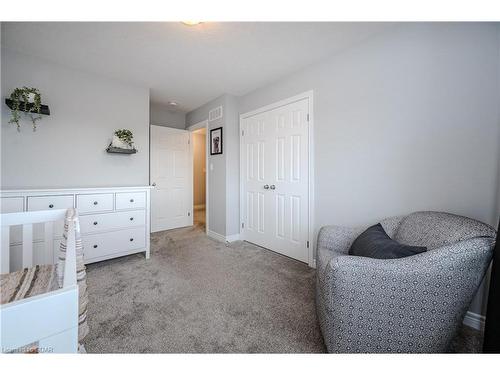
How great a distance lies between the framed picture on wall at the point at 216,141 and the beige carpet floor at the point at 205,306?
1616 mm

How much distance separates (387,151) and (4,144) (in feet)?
11.9

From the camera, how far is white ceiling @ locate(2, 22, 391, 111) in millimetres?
1729

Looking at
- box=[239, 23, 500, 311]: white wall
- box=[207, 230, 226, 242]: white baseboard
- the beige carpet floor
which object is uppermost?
box=[239, 23, 500, 311]: white wall

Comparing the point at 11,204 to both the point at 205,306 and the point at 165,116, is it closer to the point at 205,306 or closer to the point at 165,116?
the point at 205,306

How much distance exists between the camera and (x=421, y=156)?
1.57 metres

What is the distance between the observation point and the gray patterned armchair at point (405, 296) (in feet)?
3.09

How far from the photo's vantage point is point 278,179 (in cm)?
269

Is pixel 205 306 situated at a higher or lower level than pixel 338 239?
lower

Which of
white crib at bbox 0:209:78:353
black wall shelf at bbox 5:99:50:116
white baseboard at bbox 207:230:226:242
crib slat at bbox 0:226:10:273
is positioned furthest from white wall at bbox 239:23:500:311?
black wall shelf at bbox 5:99:50:116

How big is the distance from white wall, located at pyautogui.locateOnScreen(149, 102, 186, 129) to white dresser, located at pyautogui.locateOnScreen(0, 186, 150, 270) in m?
1.95

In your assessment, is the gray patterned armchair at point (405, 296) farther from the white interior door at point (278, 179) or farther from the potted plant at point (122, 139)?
the potted plant at point (122, 139)

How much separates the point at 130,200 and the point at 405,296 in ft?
8.46

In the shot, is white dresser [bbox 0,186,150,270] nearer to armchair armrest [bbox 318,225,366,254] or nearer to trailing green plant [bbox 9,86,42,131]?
trailing green plant [bbox 9,86,42,131]

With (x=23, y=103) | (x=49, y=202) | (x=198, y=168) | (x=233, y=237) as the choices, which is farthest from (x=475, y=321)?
(x=198, y=168)
